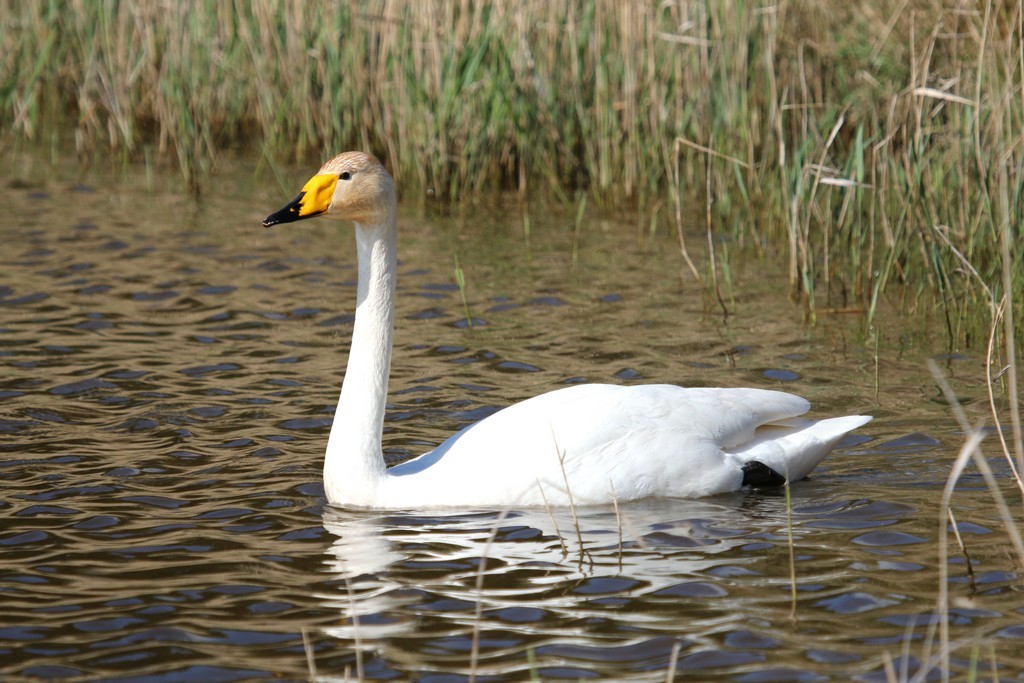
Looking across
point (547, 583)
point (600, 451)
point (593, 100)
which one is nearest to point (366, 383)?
point (600, 451)

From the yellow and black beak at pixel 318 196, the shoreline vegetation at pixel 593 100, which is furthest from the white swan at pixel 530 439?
the shoreline vegetation at pixel 593 100

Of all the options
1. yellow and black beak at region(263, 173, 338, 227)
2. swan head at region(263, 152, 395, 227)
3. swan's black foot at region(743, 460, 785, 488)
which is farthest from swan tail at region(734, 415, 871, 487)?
yellow and black beak at region(263, 173, 338, 227)

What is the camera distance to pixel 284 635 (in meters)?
3.98

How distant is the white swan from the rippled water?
10cm

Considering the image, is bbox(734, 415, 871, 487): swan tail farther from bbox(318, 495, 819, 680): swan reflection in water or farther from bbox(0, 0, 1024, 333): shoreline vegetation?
bbox(0, 0, 1024, 333): shoreline vegetation

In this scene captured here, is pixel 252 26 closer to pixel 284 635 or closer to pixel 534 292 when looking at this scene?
pixel 534 292

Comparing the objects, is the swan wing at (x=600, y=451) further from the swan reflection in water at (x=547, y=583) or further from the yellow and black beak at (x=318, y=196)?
the yellow and black beak at (x=318, y=196)

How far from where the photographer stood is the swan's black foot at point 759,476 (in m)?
5.30

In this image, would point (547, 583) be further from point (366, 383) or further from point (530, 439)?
point (366, 383)

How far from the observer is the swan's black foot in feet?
17.4

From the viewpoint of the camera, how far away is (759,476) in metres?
5.34

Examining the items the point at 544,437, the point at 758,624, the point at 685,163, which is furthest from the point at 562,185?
the point at 758,624

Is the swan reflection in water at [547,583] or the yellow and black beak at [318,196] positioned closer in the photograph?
the swan reflection in water at [547,583]

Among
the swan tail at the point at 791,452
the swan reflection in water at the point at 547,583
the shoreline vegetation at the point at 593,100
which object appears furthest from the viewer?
the shoreline vegetation at the point at 593,100
